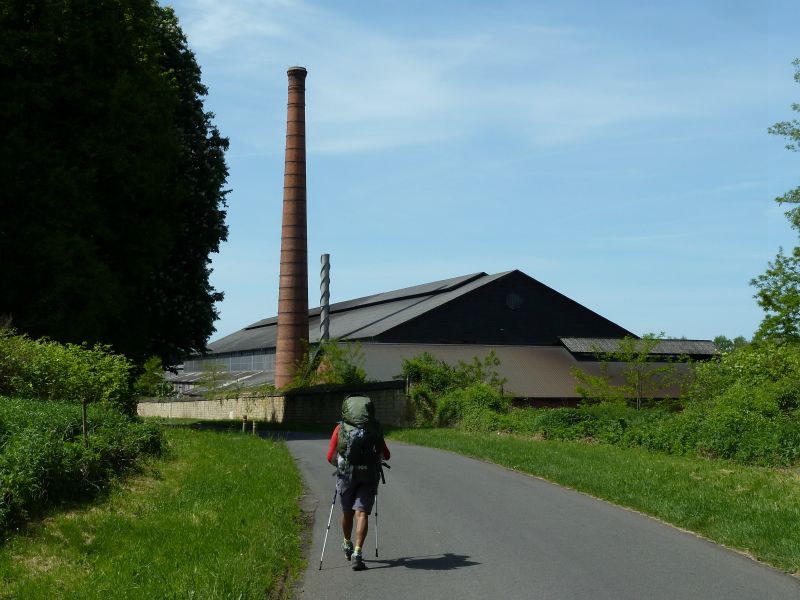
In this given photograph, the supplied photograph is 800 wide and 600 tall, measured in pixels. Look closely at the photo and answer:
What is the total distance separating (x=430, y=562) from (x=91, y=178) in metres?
20.5

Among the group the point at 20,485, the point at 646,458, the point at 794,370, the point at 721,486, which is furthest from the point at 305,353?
the point at 20,485

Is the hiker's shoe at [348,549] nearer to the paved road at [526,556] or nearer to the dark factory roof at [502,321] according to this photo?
the paved road at [526,556]

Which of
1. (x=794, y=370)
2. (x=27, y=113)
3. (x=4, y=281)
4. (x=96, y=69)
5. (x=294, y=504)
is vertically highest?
→ (x=96, y=69)

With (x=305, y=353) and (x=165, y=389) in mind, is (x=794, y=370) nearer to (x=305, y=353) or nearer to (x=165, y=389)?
(x=305, y=353)

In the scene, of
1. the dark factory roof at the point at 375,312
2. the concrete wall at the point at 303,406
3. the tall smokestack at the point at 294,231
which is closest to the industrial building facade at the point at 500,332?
the dark factory roof at the point at 375,312

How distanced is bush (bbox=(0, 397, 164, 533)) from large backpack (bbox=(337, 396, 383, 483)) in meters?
3.59

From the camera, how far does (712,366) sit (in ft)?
109

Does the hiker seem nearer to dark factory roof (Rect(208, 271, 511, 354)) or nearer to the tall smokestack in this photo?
the tall smokestack

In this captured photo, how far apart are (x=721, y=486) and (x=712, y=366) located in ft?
61.3

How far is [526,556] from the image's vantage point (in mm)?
10109

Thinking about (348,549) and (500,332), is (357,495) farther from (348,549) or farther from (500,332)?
(500,332)

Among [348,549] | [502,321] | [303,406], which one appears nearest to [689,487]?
[348,549]

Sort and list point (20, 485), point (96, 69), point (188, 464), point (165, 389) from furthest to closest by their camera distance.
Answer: point (165, 389) → point (96, 69) → point (188, 464) → point (20, 485)

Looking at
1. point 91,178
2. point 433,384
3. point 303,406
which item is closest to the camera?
point 91,178
